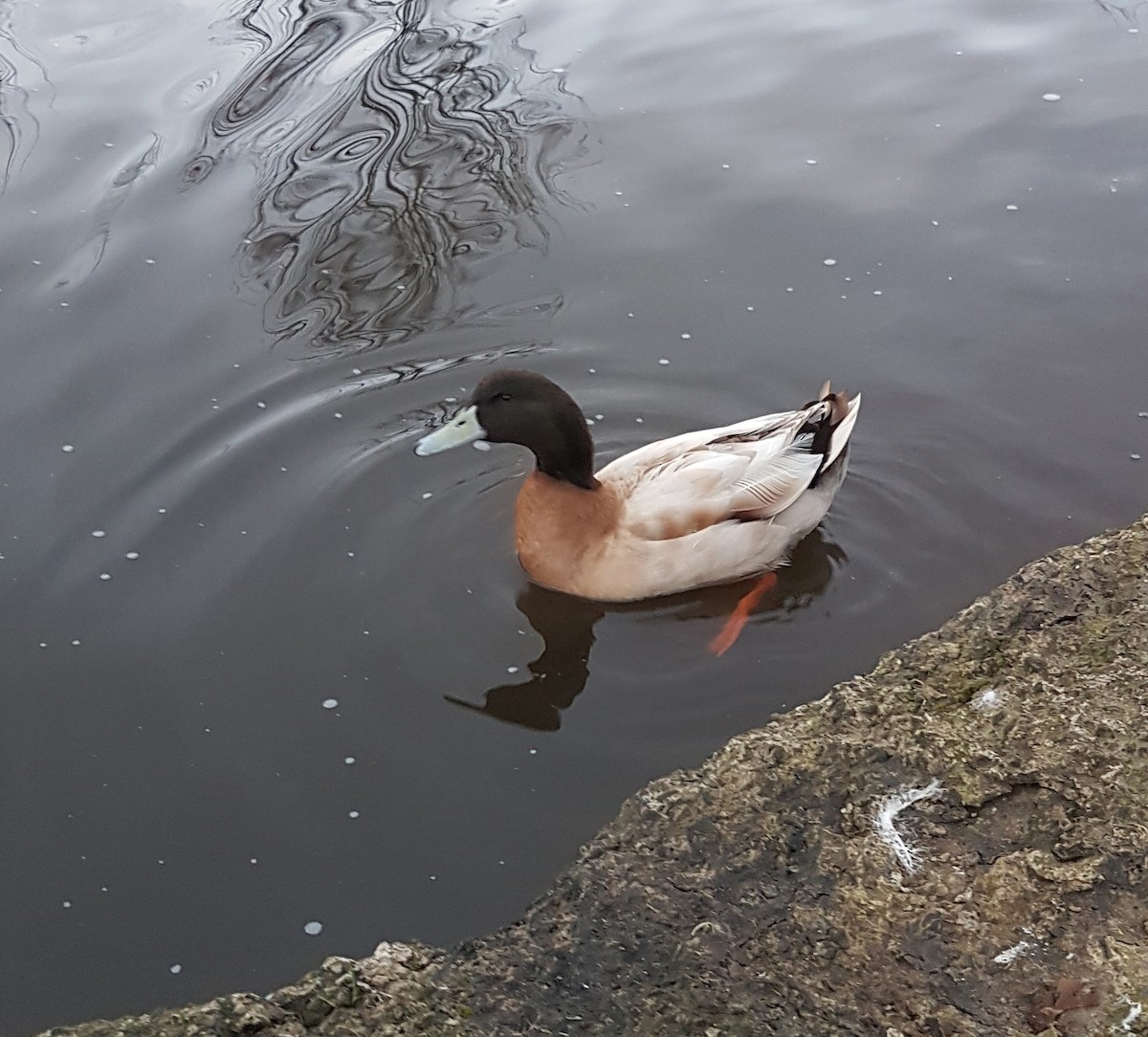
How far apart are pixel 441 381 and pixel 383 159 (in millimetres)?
2329

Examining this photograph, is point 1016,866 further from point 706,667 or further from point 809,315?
point 809,315

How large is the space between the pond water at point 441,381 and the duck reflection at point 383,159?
33 mm

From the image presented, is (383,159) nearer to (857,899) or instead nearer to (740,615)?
(740,615)

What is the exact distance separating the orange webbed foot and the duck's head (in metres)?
0.83

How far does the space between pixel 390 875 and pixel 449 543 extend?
166 cm

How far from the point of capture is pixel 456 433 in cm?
458

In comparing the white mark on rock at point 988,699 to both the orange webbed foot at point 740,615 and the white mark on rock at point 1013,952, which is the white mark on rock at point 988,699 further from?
the orange webbed foot at point 740,615

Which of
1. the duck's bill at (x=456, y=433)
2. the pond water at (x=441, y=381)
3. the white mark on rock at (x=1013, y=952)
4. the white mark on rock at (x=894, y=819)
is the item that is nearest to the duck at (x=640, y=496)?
the duck's bill at (x=456, y=433)

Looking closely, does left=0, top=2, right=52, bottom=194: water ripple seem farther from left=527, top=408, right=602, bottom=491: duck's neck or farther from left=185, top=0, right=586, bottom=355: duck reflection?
→ left=527, top=408, right=602, bottom=491: duck's neck

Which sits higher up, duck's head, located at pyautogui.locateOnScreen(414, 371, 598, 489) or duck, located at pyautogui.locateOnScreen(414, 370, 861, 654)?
duck's head, located at pyautogui.locateOnScreen(414, 371, 598, 489)

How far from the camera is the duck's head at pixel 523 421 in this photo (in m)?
4.56

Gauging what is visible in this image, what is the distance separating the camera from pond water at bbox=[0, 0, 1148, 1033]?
12.1 ft

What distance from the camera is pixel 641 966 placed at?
234cm

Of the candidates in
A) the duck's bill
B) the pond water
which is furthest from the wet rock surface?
the duck's bill
